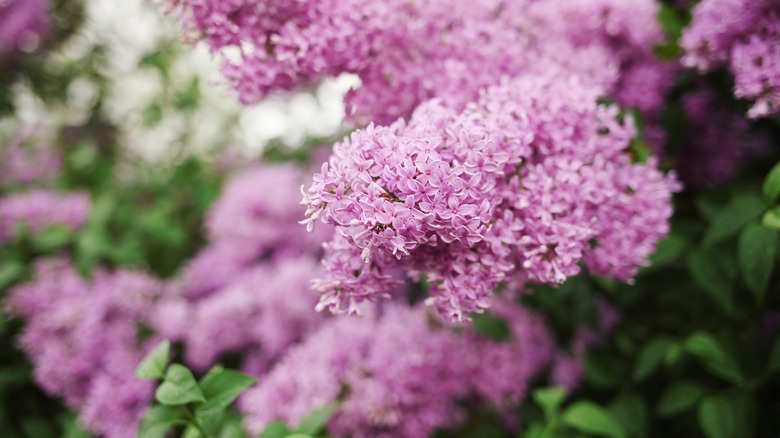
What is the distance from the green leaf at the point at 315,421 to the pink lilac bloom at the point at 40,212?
191 cm

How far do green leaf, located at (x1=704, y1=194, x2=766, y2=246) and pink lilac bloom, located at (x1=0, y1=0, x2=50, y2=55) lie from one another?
4.30 metres

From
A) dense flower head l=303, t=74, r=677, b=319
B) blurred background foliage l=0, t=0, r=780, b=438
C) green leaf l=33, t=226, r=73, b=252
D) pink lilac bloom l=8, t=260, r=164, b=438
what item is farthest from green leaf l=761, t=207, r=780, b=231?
green leaf l=33, t=226, r=73, b=252

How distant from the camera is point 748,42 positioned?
1.56 m

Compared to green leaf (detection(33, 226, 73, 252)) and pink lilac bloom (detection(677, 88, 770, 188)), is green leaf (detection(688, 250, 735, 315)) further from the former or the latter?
green leaf (detection(33, 226, 73, 252))

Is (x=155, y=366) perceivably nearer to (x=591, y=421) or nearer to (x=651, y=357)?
(x=591, y=421)

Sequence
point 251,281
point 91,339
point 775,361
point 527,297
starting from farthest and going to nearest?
point 251,281, point 91,339, point 527,297, point 775,361

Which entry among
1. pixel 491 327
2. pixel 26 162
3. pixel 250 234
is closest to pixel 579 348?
pixel 491 327

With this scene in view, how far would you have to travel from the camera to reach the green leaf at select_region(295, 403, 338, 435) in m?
1.56

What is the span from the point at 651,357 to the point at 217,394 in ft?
4.70

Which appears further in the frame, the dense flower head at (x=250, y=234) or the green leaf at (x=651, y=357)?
the dense flower head at (x=250, y=234)

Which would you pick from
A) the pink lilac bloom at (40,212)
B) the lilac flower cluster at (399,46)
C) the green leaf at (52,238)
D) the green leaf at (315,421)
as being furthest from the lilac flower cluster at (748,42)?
the pink lilac bloom at (40,212)

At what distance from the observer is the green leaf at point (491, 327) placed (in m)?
2.05

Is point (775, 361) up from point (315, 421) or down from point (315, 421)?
up

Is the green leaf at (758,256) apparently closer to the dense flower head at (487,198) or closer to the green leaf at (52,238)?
the dense flower head at (487,198)
